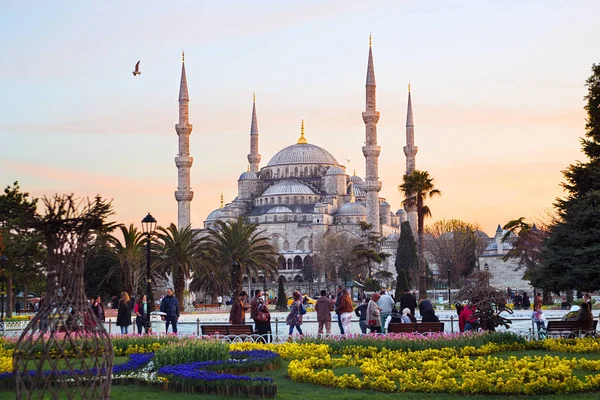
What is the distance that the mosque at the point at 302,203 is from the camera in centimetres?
7850

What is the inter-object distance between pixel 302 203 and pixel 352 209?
6.86m

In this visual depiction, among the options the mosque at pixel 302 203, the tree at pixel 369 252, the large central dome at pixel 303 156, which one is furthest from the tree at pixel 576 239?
the large central dome at pixel 303 156

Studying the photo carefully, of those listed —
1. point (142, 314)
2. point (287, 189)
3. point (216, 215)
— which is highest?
point (287, 189)

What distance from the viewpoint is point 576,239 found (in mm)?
16078

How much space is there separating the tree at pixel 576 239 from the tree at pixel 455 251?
4094 centimetres

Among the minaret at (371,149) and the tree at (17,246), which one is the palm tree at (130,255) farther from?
the minaret at (371,149)

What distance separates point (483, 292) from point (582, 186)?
4.47m

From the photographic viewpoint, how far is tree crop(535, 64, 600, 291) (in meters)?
15.7

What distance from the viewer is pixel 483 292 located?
46.2 ft

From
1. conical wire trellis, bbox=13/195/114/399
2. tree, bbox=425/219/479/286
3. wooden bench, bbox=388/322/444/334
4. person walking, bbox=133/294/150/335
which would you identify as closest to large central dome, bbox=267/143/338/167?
tree, bbox=425/219/479/286

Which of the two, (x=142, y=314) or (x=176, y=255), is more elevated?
(x=176, y=255)

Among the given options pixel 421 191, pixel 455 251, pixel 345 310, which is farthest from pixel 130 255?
pixel 455 251

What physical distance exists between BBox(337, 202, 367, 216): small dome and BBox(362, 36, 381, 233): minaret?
2110 centimetres

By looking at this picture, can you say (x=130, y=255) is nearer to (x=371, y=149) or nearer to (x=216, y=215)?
(x=371, y=149)
